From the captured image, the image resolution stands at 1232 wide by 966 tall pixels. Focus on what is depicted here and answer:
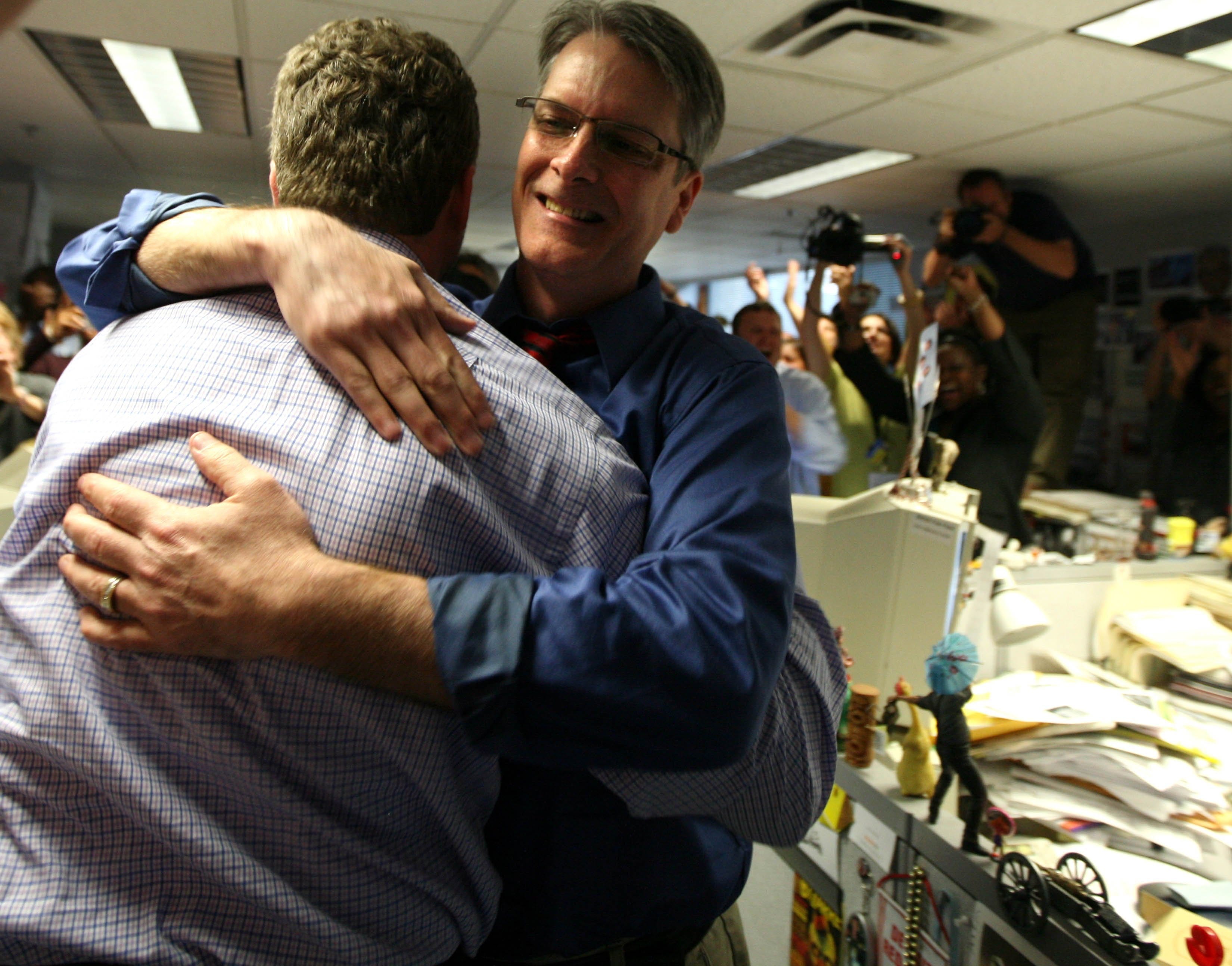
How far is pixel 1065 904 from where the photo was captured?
1.09 meters

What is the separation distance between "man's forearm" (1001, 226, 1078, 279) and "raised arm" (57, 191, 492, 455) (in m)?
5.20

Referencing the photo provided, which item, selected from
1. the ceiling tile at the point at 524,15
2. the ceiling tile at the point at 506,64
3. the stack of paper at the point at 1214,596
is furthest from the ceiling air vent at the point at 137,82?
the stack of paper at the point at 1214,596

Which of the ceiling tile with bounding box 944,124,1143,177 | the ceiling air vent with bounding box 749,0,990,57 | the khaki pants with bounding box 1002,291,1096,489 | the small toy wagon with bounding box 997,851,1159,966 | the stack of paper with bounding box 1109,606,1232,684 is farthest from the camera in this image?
the khaki pants with bounding box 1002,291,1096,489

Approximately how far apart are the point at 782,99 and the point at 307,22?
6.90 ft

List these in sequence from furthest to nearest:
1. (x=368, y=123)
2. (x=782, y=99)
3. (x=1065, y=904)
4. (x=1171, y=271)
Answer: (x=1171, y=271) → (x=782, y=99) → (x=1065, y=904) → (x=368, y=123)

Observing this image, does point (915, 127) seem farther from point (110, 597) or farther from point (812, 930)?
point (110, 597)

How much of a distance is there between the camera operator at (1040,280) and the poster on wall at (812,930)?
12.0 feet

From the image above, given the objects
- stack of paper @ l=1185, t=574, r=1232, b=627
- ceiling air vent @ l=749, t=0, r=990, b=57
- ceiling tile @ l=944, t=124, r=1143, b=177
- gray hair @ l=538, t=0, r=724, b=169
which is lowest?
stack of paper @ l=1185, t=574, r=1232, b=627

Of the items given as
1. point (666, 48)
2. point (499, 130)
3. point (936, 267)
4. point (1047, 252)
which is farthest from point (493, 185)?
point (666, 48)

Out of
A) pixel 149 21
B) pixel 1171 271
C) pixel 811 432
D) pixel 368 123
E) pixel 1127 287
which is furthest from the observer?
pixel 1127 287

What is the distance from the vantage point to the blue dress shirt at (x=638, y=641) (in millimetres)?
617

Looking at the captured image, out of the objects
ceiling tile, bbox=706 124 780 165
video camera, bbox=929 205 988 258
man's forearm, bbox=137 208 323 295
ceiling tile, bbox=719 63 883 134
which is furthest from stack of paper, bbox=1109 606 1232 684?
video camera, bbox=929 205 988 258

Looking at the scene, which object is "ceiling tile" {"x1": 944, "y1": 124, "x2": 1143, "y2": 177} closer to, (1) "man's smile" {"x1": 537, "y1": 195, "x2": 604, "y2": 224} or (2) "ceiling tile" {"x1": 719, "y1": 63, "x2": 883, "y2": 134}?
(2) "ceiling tile" {"x1": 719, "y1": 63, "x2": 883, "y2": 134}

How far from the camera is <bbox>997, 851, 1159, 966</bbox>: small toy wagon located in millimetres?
1011
